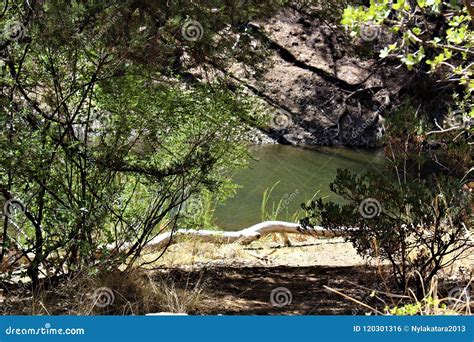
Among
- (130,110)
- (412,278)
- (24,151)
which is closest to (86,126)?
(130,110)

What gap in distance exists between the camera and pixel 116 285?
223 inches

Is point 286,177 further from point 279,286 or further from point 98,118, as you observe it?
point 98,118

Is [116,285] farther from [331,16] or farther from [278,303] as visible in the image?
[331,16]
